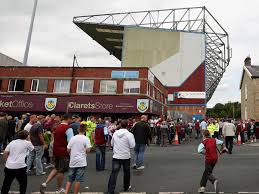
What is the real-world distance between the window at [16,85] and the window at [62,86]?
12.0 ft

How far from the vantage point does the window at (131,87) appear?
3138cm

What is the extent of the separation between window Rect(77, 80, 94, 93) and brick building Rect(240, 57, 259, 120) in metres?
21.5

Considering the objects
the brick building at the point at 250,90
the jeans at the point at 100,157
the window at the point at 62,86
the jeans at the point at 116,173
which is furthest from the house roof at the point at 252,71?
the jeans at the point at 116,173

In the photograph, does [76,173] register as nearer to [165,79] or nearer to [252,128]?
[252,128]

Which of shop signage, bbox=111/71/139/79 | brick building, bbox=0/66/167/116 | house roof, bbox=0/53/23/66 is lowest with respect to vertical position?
brick building, bbox=0/66/167/116

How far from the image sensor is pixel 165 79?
52719 millimetres

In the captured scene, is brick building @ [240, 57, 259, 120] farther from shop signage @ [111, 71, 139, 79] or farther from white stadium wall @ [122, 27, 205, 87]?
shop signage @ [111, 71, 139, 79]

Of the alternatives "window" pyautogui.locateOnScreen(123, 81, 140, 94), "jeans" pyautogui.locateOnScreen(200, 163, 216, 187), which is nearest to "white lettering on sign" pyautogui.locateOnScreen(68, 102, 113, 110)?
"window" pyautogui.locateOnScreen(123, 81, 140, 94)

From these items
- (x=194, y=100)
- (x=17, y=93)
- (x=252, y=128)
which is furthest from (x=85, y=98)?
(x=194, y=100)

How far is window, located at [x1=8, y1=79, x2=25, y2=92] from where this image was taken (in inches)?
1326

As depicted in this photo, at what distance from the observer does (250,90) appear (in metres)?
44.2

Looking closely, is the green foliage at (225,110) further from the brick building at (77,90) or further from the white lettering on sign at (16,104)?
the white lettering on sign at (16,104)

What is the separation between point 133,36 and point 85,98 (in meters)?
26.0

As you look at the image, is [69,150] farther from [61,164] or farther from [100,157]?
[100,157]
